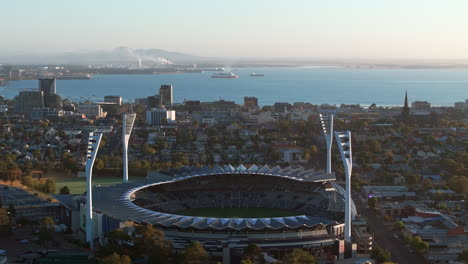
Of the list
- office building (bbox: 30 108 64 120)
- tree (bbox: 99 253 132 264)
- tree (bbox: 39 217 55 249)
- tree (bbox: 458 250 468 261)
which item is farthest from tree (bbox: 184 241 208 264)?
office building (bbox: 30 108 64 120)

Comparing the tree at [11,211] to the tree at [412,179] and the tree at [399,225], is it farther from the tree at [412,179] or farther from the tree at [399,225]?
the tree at [412,179]

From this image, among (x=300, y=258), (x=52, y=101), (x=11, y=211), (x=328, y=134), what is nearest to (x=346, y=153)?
(x=300, y=258)

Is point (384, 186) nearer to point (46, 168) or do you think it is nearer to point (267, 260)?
point (267, 260)

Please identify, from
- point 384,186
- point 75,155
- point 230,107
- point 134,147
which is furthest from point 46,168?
point 230,107

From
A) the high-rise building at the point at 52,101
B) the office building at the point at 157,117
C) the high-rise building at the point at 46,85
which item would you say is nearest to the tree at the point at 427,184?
the office building at the point at 157,117

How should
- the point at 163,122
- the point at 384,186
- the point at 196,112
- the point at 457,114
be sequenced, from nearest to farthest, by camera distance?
the point at 384,186, the point at 163,122, the point at 457,114, the point at 196,112

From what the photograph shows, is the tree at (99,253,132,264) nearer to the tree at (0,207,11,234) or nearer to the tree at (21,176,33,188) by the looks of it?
the tree at (0,207,11,234)

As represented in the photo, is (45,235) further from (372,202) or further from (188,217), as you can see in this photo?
(372,202)
